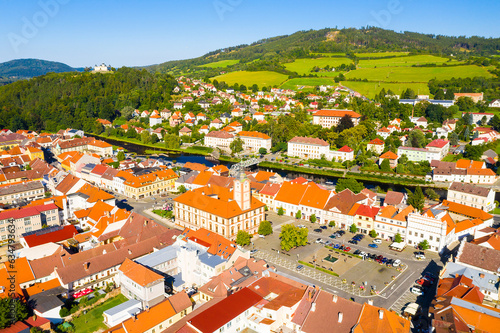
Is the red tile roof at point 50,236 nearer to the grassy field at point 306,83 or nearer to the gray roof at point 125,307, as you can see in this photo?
the gray roof at point 125,307

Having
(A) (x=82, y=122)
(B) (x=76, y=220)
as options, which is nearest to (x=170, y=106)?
(A) (x=82, y=122)

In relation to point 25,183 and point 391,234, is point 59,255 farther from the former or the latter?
point 391,234

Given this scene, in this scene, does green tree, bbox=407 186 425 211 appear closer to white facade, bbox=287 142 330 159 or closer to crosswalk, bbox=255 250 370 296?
crosswalk, bbox=255 250 370 296

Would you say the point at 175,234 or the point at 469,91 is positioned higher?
the point at 469,91

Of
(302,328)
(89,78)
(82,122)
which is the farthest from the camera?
(89,78)

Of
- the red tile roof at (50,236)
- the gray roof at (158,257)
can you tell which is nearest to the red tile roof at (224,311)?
the gray roof at (158,257)

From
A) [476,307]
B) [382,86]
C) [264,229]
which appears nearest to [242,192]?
[264,229]
